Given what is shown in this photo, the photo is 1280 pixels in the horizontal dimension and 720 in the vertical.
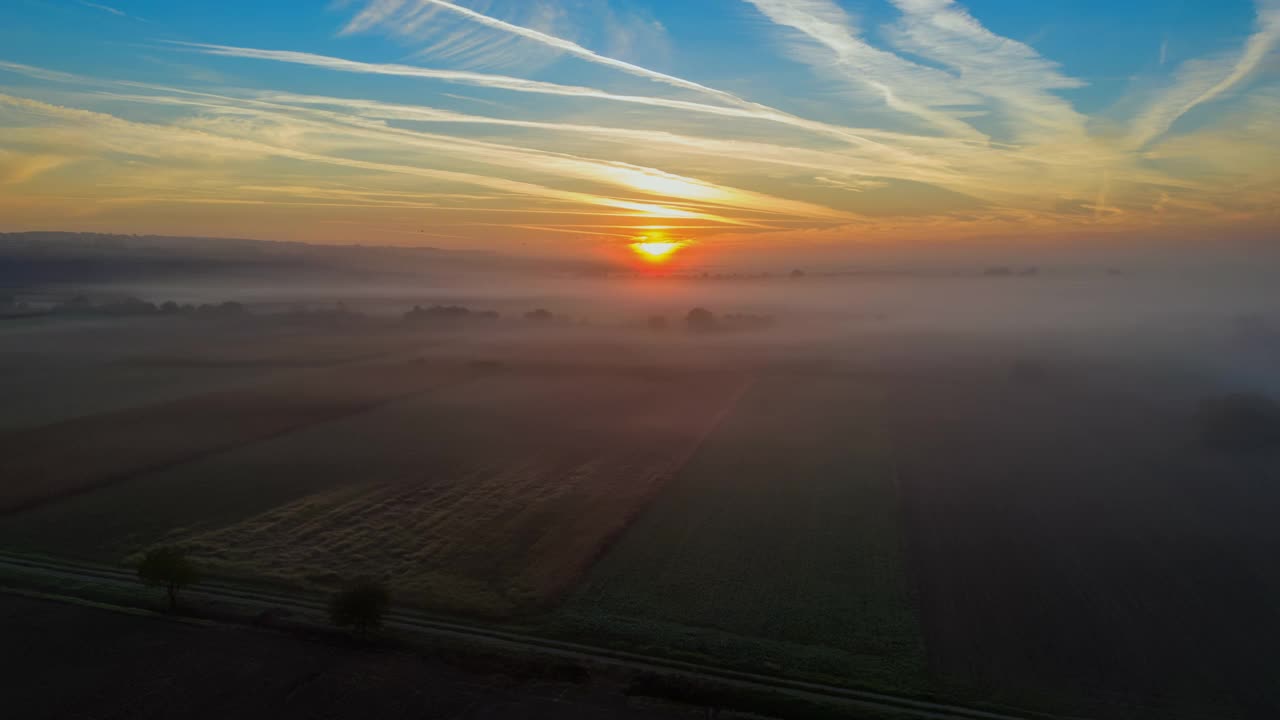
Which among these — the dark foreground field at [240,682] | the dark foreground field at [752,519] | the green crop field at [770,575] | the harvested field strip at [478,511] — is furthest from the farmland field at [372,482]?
the dark foreground field at [240,682]

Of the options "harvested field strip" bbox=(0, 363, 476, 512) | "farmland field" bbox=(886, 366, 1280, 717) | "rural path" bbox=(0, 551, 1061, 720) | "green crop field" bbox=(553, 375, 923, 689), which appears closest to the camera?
"rural path" bbox=(0, 551, 1061, 720)

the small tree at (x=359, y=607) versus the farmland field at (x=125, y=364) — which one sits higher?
the small tree at (x=359, y=607)

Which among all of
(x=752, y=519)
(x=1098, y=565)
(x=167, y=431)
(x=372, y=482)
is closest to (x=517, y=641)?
(x=752, y=519)

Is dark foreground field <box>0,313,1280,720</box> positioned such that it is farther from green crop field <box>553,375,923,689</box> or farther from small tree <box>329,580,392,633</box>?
small tree <box>329,580,392,633</box>

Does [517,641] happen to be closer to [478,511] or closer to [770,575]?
Result: [770,575]

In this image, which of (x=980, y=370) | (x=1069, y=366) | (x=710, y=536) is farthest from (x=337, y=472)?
(x=1069, y=366)

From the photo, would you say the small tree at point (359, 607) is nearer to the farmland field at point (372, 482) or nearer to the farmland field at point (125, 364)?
the farmland field at point (372, 482)

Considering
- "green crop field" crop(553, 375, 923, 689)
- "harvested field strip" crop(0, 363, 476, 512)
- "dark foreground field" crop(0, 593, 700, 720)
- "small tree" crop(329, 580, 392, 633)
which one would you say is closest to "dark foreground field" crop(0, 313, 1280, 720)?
"green crop field" crop(553, 375, 923, 689)
